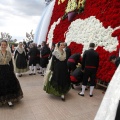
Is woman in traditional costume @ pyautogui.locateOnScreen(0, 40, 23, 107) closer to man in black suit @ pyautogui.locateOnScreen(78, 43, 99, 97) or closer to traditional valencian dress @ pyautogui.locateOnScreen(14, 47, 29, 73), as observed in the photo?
man in black suit @ pyautogui.locateOnScreen(78, 43, 99, 97)

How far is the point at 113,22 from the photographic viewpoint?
6.67 metres

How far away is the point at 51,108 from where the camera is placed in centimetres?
461

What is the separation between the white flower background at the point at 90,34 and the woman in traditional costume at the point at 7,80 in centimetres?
342

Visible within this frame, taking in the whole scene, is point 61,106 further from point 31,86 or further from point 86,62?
point 31,86

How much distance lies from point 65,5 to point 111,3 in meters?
4.76

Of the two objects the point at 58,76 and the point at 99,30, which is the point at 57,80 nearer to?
the point at 58,76

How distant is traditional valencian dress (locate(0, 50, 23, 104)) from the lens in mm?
4492

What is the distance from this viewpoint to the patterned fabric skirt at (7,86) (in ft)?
14.7

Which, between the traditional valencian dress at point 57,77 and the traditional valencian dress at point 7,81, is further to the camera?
the traditional valencian dress at point 57,77

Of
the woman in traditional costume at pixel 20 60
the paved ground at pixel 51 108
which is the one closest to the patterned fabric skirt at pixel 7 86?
the paved ground at pixel 51 108

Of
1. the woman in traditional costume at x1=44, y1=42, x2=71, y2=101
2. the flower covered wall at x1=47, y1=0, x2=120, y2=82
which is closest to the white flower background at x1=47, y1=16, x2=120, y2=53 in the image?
the flower covered wall at x1=47, y1=0, x2=120, y2=82

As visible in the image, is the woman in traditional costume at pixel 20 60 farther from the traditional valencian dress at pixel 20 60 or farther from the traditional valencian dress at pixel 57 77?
the traditional valencian dress at pixel 57 77

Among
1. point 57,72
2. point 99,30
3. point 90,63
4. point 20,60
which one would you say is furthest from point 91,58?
point 20,60

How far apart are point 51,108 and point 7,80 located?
1247 mm
